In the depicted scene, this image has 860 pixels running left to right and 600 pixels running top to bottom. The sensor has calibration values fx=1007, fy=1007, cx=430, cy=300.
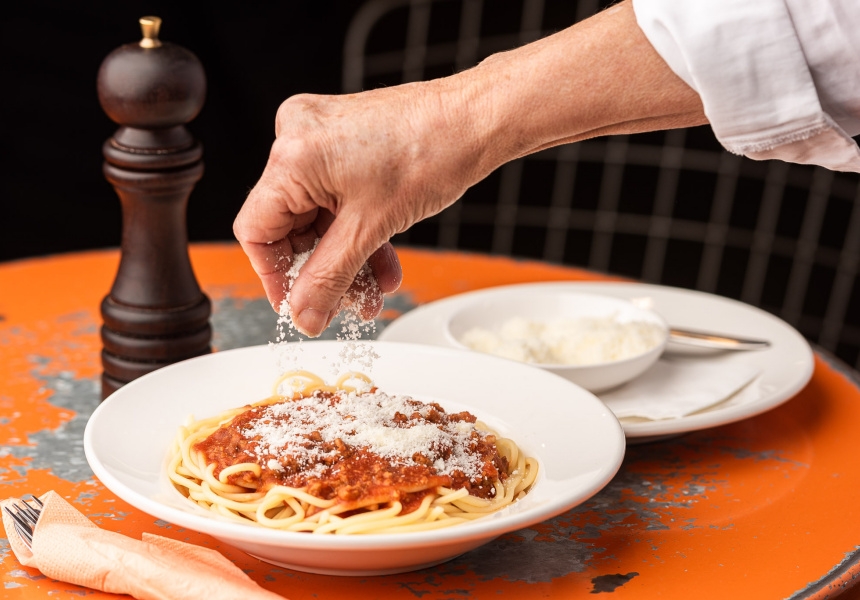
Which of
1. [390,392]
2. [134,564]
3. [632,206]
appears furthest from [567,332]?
[632,206]

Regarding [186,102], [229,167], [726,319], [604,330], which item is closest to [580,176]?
[229,167]

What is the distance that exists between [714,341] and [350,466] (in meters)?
0.78

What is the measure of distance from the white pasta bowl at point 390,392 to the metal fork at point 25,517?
10cm

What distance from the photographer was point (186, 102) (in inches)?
55.4

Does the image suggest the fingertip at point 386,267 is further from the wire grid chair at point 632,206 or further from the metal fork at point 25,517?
the wire grid chair at point 632,206

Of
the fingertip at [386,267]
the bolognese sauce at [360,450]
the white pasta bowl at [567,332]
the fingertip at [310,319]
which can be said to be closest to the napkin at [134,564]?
the bolognese sauce at [360,450]

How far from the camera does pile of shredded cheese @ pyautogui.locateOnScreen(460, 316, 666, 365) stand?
4.88ft

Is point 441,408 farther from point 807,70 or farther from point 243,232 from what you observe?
point 807,70

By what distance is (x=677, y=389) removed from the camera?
4.86 ft

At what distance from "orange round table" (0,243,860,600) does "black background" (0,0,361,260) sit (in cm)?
183

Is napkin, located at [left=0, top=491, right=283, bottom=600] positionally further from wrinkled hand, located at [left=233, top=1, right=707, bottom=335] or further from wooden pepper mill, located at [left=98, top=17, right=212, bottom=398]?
wooden pepper mill, located at [left=98, top=17, right=212, bottom=398]

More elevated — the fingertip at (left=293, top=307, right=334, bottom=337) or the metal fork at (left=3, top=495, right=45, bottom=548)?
the fingertip at (left=293, top=307, right=334, bottom=337)

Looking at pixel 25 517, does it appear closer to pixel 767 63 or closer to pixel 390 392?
pixel 390 392

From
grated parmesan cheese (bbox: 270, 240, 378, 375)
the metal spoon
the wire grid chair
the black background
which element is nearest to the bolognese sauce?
grated parmesan cheese (bbox: 270, 240, 378, 375)
